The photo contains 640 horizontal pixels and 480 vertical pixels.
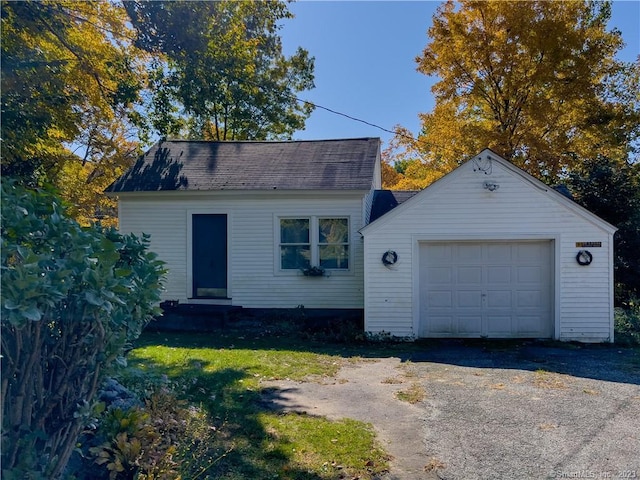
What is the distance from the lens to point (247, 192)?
11.8 meters

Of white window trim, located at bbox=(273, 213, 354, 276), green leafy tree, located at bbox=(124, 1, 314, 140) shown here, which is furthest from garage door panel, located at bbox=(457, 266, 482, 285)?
green leafy tree, located at bbox=(124, 1, 314, 140)

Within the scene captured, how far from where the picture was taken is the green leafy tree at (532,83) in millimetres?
16375

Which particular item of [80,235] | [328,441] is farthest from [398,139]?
[80,235]

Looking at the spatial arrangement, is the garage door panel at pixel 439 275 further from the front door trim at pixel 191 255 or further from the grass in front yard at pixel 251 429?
the front door trim at pixel 191 255

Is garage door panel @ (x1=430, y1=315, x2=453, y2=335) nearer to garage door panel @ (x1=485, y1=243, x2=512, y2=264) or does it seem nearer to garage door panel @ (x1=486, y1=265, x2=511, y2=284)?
garage door panel @ (x1=486, y1=265, x2=511, y2=284)

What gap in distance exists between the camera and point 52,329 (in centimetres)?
255

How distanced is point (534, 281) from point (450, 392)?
198 inches

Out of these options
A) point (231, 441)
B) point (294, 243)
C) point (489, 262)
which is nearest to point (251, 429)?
point (231, 441)

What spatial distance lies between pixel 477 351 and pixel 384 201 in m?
5.79

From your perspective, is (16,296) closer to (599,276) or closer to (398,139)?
(599,276)

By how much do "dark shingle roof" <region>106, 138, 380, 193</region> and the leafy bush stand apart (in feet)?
30.0

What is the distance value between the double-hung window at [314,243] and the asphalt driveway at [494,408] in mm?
3711

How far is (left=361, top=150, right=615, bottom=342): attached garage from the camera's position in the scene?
9.60 metres

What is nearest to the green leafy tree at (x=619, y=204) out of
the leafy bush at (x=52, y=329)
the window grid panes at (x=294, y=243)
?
the window grid panes at (x=294, y=243)
